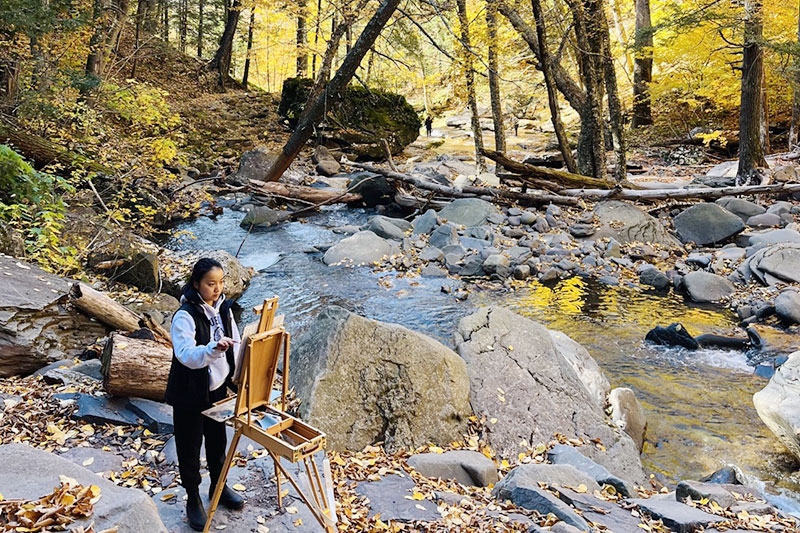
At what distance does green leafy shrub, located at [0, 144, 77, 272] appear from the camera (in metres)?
7.60

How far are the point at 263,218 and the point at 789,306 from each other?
36.5 ft

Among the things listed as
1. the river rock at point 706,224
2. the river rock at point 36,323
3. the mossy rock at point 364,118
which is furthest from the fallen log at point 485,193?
the river rock at point 36,323

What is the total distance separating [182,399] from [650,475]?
177 inches

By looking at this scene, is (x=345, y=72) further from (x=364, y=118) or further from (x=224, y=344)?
(x=364, y=118)

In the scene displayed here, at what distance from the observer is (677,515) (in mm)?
4207

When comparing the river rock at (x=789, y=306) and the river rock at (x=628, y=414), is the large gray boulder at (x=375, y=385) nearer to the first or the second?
the river rock at (x=628, y=414)

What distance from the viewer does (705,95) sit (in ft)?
70.6

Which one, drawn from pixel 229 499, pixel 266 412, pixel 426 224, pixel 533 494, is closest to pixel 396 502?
pixel 533 494

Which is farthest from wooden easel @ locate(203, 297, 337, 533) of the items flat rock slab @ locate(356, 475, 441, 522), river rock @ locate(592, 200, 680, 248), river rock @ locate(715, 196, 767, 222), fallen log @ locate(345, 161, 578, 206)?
river rock @ locate(715, 196, 767, 222)

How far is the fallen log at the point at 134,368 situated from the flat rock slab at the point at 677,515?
13.0 ft

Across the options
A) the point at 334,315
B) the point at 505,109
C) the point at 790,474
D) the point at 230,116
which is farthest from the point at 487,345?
the point at 505,109

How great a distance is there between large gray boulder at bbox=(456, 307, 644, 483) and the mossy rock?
1676 centimetres

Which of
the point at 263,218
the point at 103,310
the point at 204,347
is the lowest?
the point at 103,310

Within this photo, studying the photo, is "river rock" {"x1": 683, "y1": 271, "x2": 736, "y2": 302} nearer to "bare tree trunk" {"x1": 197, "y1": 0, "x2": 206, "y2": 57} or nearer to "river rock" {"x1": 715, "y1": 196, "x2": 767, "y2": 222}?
"river rock" {"x1": 715, "y1": 196, "x2": 767, "y2": 222}
